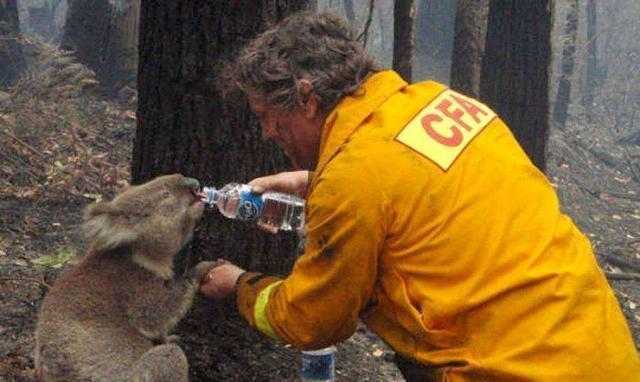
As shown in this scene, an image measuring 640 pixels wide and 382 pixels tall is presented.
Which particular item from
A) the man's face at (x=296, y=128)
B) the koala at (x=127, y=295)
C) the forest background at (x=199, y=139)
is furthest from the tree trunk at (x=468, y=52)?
the man's face at (x=296, y=128)

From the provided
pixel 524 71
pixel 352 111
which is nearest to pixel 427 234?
pixel 352 111

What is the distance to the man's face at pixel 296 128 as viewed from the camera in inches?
120

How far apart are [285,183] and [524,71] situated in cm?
469

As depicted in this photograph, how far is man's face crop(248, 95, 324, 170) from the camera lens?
3.05m

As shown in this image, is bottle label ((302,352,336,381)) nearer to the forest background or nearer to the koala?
the forest background

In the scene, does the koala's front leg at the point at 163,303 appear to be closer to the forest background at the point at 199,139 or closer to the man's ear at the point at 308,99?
the forest background at the point at 199,139

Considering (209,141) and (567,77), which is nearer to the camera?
(209,141)

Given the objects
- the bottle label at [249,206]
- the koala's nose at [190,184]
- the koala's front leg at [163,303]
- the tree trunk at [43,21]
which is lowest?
the koala's front leg at [163,303]

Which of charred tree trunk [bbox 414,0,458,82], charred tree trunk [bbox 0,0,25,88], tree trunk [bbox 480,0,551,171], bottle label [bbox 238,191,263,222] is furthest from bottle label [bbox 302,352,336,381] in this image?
charred tree trunk [bbox 414,0,458,82]

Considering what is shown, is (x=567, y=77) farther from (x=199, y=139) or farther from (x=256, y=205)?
(x=256, y=205)

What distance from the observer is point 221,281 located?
3.67 meters

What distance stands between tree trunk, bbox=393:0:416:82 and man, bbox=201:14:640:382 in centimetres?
355

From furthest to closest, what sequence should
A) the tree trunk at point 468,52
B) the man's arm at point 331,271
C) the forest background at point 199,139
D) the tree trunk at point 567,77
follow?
the tree trunk at point 567,77 < the tree trunk at point 468,52 < the forest background at point 199,139 < the man's arm at point 331,271

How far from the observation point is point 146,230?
12.6 feet
